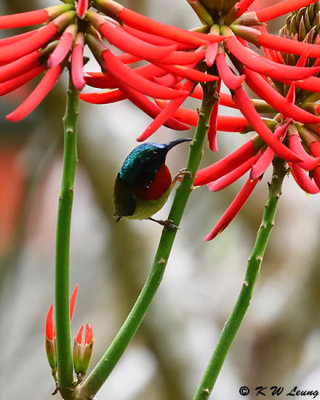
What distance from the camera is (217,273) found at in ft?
7.12

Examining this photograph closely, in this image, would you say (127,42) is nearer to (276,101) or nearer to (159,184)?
(276,101)

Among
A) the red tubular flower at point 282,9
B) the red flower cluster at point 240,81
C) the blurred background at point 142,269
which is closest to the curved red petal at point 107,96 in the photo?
the red flower cluster at point 240,81

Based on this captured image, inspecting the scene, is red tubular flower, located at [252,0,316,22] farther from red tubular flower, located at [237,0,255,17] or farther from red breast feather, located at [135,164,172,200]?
red breast feather, located at [135,164,172,200]

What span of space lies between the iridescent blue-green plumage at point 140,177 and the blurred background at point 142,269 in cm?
116

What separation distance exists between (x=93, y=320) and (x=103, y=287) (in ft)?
0.34

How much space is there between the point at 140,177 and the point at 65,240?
0.57ft

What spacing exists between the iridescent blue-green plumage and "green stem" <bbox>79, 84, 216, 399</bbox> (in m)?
0.12

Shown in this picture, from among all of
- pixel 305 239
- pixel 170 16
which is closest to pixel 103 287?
pixel 305 239

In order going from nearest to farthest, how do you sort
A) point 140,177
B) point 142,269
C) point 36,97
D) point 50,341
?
point 36,97, point 50,341, point 140,177, point 142,269

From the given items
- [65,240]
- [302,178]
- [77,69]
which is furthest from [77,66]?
[302,178]

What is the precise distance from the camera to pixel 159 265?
1.51 ft

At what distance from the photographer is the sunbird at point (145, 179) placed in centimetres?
59

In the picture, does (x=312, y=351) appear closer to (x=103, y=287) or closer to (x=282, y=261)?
(x=282, y=261)

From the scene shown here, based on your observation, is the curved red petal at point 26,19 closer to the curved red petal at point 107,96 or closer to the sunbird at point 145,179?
the curved red petal at point 107,96
